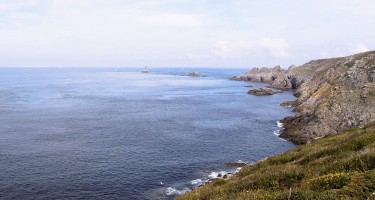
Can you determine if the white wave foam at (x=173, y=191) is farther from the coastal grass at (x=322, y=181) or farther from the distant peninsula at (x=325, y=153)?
the coastal grass at (x=322, y=181)

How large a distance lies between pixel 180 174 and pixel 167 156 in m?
9.14

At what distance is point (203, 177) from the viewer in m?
53.2

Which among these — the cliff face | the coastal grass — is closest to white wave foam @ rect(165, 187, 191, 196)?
the coastal grass

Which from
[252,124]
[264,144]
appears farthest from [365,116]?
[252,124]

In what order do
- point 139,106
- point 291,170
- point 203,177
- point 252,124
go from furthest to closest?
point 139,106 → point 252,124 → point 203,177 → point 291,170

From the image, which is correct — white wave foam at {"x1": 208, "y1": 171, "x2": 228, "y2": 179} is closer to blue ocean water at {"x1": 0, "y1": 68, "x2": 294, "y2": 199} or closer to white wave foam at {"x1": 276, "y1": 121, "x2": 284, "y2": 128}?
blue ocean water at {"x1": 0, "y1": 68, "x2": 294, "y2": 199}

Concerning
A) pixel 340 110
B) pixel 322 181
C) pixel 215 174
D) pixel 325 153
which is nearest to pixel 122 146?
pixel 215 174

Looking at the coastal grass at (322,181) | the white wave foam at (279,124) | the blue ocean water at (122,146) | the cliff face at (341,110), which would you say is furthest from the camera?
the white wave foam at (279,124)

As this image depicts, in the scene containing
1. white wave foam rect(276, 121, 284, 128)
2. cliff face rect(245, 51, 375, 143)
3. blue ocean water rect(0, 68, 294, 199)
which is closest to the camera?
blue ocean water rect(0, 68, 294, 199)

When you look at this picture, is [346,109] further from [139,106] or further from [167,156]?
[139,106]

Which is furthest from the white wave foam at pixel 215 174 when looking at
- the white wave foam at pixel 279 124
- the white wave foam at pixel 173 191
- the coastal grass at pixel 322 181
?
the white wave foam at pixel 279 124

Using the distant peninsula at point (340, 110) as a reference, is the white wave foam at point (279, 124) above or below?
below

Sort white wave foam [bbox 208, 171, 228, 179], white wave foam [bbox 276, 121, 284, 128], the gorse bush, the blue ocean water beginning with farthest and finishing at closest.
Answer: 1. white wave foam [bbox 276, 121, 284, 128]
2. white wave foam [bbox 208, 171, 228, 179]
3. the blue ocean water
4. the gorse bush

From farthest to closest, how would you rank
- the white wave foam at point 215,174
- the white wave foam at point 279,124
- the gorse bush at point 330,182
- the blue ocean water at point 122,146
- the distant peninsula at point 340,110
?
the white wave foam at point 279,124 < the distant peninsula at point 340,110 < the white wave foam at point 215,174 < the blue ocean water at point 122,146 < the gorse bush at point 330,182
